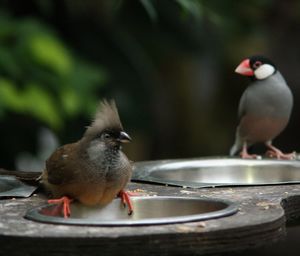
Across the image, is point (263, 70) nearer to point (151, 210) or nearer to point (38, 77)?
point (38, 77)

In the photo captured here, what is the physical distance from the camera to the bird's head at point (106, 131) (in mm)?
3434

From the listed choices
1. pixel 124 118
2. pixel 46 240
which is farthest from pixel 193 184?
pixel 124 118

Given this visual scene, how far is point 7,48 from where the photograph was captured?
5383mm

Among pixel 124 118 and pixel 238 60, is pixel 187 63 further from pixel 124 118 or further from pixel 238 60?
pixel 124 118

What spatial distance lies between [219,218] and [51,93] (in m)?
2.89

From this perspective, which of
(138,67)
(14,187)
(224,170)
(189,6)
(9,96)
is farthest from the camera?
(138,67)

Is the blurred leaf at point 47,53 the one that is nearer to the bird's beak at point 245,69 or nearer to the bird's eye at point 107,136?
the bird's beak at point 245,69

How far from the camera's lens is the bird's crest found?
3.40 meters

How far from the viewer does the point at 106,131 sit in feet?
11.4

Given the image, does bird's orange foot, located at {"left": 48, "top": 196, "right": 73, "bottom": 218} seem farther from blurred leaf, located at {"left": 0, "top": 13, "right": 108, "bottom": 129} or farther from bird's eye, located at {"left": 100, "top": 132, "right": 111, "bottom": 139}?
blurred leaf, located at {"left": 0, "top": 13, "right": 108, "bottom": 129}

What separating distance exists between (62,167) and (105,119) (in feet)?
0.90

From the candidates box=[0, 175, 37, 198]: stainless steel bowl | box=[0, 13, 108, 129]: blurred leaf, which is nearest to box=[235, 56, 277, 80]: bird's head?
box=[0, 13, 108, 129]: blurred leaf

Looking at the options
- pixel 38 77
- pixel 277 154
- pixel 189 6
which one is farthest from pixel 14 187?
pixel 277 154

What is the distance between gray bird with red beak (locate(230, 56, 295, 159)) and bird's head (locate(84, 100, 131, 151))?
218 centimetres
